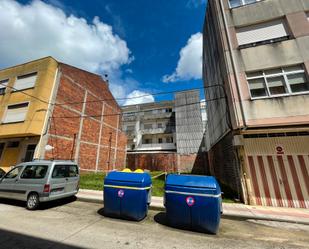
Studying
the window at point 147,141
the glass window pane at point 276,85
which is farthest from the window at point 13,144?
the window at point 147,141

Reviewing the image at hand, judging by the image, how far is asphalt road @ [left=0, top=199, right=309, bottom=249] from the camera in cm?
358

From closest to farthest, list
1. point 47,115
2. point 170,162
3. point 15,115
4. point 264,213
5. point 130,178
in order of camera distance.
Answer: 1. point 130,178
2. point 264,213
3. point 47,115
4. point 15,115
5. point 170,162

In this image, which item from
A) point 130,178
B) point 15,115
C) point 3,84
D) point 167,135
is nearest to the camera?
point 130,178

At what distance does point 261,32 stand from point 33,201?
13720mm

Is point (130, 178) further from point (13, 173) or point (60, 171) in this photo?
point (13, 173)

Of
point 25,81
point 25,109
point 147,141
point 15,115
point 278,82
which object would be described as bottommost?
point 278,82

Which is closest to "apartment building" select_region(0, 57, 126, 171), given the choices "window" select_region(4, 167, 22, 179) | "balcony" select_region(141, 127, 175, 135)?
"window" select_region(4, 167, 22, 179)

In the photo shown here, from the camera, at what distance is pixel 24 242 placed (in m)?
3.58

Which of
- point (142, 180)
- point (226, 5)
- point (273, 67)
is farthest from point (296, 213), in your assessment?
point (226, 5)

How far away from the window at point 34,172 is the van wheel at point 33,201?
0.71 m

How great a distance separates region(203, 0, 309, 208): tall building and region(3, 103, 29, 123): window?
14818 mm

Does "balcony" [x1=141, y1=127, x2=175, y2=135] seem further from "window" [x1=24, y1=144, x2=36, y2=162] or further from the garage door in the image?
the garage door

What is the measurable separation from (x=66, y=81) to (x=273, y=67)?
15542mm

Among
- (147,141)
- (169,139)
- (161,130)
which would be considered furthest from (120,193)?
(147,141)
